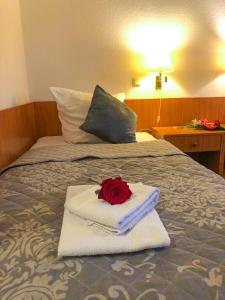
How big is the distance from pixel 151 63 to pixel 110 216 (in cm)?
196

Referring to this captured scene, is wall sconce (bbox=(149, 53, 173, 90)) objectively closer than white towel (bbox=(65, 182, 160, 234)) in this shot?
No

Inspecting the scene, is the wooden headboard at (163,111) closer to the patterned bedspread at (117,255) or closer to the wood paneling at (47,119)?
the wood paneling at (47,119)

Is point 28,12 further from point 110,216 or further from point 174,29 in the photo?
point 110,216

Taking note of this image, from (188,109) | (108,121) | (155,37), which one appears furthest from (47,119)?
(188,109)

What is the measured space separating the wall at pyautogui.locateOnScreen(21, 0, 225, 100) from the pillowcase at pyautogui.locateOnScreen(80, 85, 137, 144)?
0.47 m

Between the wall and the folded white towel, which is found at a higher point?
the wall

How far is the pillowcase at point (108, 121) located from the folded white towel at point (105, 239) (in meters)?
1.22

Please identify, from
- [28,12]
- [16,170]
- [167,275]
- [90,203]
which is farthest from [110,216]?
[28,12]

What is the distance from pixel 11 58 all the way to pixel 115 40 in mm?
957

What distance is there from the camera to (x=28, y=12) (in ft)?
7.09

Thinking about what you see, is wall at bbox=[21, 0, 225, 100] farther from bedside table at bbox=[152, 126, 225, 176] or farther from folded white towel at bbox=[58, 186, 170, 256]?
folded white towel at bbox=[58, 186, 170, 256]

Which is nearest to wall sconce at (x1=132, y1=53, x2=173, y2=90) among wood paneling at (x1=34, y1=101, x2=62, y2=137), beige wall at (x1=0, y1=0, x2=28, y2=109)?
wood paneling at (x1=34, y1=101, x2=62, y2=137)

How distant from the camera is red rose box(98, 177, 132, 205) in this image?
0.77 metres

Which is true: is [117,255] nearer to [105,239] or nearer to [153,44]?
[105,239]
